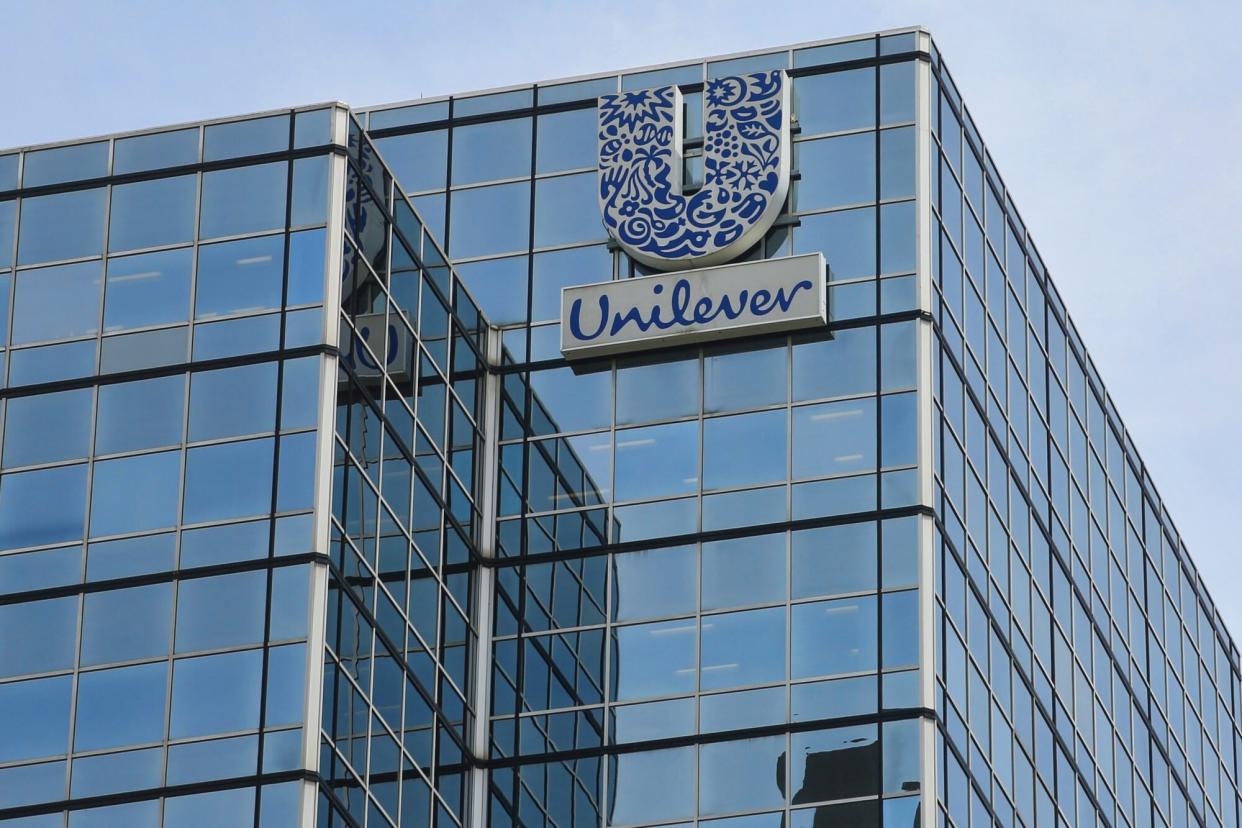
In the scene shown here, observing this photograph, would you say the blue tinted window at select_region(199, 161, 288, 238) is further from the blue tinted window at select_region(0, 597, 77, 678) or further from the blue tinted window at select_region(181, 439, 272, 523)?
the blue tinted window at select_region(0, 597, 77, 678)

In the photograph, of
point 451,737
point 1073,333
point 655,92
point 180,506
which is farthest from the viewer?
point 1073,333

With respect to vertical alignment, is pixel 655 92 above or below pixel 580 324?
above

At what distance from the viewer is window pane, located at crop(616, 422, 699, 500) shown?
219 ft

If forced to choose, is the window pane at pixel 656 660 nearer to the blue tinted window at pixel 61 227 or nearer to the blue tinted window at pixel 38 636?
the blue tinted window at pixel 38 636

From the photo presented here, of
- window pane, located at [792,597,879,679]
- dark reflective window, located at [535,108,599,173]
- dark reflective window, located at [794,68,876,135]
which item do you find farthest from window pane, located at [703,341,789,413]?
dark reflective window, located at [535,108,599,173]

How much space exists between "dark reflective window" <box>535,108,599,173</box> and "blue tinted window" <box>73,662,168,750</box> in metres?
16.7

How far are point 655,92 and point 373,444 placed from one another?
1211 centimetres

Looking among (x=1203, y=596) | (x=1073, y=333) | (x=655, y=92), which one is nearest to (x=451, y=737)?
(x=655, y=92)

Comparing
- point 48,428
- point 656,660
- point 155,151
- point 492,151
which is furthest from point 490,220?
point 48,428

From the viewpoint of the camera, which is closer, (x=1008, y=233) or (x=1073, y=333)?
(x=1008, y=233)

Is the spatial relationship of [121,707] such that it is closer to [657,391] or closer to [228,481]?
[228,481]

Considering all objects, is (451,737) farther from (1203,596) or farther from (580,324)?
(1203,596)

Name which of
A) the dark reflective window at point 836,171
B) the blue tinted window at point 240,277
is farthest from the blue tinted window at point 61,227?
the dark reflective window at point 836,171

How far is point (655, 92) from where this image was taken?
2746 inches
